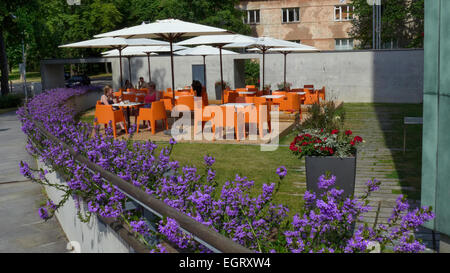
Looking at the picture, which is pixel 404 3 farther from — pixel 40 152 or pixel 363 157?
pixel 40 152

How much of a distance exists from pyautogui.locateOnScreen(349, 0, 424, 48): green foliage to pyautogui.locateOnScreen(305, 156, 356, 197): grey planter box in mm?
32927

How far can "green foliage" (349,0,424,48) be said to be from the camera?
3638 cm

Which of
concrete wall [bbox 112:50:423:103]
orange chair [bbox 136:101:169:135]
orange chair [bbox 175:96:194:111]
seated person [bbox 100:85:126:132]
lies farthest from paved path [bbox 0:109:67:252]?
concrete wall [bbox 112:50:423:103]

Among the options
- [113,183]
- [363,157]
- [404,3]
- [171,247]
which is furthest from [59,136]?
[404,3]

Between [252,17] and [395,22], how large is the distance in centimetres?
1437

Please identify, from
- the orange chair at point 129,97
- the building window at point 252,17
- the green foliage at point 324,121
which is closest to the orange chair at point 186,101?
the orange chair at point 129,97

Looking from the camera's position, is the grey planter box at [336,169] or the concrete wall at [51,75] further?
the concrete wall at [51,75]

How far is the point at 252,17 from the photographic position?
46.7 metres

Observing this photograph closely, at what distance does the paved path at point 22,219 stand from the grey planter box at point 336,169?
3231 mm

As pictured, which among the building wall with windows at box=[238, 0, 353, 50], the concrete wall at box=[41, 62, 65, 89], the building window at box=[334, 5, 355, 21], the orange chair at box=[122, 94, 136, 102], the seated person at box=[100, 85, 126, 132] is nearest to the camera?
the seated person at box=[100, 85, 126, 132]

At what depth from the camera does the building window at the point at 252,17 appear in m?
46.5

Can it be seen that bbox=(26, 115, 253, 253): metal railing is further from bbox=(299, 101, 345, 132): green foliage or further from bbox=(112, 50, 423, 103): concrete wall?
bbox=(112, 50, 423, 103): concrete wall

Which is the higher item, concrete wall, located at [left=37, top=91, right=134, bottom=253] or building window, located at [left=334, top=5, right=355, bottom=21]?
building window, located at [left=334, top=5, right=355, bottom=21]

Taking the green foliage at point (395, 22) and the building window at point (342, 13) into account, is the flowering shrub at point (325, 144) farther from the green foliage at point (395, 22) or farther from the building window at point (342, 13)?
the building window at point (342, 13)
